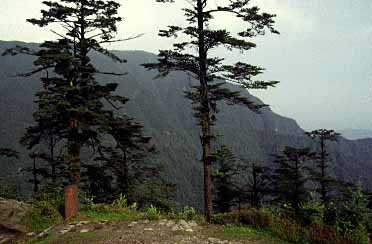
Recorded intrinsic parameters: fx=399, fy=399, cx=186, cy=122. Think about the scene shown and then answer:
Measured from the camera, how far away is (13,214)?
1409 cm

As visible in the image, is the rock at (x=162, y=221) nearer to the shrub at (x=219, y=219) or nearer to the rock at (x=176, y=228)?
the rock at (x=176, y=228)

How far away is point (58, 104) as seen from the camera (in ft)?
60.6

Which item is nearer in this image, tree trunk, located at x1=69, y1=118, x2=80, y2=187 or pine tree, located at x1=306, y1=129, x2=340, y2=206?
tree trunk, located at x1=69, y1=118, x2=80, y2=187

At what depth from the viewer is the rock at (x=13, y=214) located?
1364 cm

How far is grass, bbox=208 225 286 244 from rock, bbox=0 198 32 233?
6643mm

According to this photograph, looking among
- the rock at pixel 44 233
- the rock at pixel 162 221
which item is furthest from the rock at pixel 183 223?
the rock at pixel 44 233

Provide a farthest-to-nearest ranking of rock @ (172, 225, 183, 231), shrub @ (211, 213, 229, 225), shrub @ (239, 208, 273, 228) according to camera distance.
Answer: shrub @ (211, 213, 229, 225), shrub @ (239, 208, 273, 228), rock @ (172, 225, 183, 231)

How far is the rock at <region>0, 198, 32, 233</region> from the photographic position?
13.6 metres

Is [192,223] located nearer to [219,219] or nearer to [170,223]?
[170,223]

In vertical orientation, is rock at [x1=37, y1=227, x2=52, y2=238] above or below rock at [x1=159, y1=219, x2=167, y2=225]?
below

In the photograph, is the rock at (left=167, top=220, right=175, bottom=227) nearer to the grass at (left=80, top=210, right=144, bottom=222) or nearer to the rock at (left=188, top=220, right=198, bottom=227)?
the rock at (left=188, top=220, right=198, bottom=227)

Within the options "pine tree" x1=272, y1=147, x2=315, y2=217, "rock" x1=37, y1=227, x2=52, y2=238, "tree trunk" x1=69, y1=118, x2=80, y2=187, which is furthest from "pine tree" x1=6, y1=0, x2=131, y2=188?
"pine tree" x1=272, y1=147, x2=315, y2=217

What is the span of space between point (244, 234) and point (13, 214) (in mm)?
8137

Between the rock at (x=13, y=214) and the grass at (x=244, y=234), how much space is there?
6.64 metres
